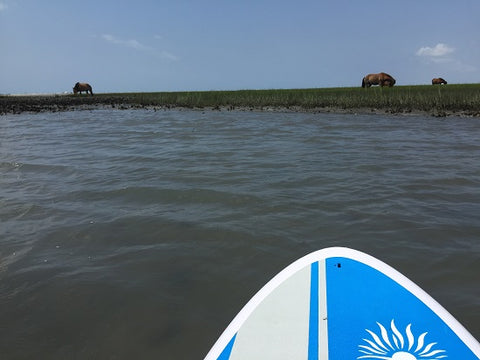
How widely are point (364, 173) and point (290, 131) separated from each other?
6334mm

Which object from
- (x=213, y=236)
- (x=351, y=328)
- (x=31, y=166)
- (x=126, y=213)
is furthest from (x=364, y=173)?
(x=31, y=166)

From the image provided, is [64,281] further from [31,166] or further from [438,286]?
[31,166]

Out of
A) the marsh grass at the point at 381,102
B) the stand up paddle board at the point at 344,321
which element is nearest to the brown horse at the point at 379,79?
the marsh grass at the point at 381,102

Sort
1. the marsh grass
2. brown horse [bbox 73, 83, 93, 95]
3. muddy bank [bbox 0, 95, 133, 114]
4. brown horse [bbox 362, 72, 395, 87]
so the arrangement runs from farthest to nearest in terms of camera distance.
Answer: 1. brown horse [bbox 73, 83, 93, 95]
2. brown horse [bbox 362, 72, 395, 87]
3. muddy bank [bbox 0, 95, 133, 114]
4. the marsh grass

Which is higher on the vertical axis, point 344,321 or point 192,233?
point 344,321

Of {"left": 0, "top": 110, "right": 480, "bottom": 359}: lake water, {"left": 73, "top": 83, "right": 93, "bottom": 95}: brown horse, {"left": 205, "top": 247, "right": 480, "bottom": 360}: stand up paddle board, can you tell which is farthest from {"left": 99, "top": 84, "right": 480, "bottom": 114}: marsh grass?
{"left": 73, "top": 83, "right": 93, "bottom": 95}: brown horse

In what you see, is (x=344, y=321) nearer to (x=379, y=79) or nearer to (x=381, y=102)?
(x=381, y=102)

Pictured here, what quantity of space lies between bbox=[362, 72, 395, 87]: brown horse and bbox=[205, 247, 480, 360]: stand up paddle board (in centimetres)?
3209

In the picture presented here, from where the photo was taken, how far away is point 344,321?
1.95 m

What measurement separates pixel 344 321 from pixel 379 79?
33.1 meters

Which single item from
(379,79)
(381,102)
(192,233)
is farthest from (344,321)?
(379,79)

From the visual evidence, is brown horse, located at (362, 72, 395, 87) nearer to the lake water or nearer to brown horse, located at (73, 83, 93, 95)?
the lake water

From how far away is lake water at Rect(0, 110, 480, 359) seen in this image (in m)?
2.61

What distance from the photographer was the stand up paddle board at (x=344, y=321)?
176 centimetres
